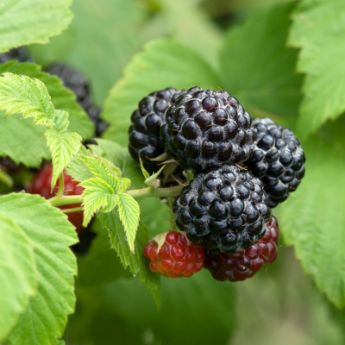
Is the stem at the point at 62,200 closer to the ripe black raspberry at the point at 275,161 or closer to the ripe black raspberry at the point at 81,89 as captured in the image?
the ripe black raspberry at the point at 275,161

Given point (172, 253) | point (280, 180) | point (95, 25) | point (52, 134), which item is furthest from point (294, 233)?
point (95, 25)

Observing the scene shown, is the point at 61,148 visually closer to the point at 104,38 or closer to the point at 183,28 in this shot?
the point at 104,38

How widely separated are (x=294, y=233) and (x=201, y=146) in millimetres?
662

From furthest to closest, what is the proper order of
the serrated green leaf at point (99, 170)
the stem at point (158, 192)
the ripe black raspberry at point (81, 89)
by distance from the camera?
the ripe black raspberry at point (81, 89) < the stem at point (158, 192) < the serrated green leaf at point (99, 170)

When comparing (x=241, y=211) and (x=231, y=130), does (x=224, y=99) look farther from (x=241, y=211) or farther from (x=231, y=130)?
(x=241, y=211)

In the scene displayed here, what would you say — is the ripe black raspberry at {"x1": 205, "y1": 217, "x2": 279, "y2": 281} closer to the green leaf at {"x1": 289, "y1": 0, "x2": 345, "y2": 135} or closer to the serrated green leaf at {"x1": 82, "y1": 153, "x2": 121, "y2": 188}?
the serrated green leaf at {"x1": 82, "y1": 153, "x2": 121, "y2": 188}

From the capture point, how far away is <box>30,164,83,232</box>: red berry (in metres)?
1.97

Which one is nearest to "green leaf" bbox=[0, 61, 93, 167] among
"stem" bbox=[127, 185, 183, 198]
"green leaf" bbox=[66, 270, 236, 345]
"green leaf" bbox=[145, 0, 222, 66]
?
"stem" bbox=[127, 185, 183, 198]

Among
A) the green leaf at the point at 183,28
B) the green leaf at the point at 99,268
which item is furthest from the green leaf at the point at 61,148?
the green leaf at the point at 183,28

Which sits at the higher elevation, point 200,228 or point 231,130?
point 231,130

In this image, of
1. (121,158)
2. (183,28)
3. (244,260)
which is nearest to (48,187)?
(121,158)

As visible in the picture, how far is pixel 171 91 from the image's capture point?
192cm

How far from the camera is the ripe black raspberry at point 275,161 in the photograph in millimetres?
1826

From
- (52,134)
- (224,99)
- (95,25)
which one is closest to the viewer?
(52,134)
